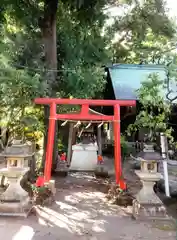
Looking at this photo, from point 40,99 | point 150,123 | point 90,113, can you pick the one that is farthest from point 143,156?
Answer: point 40,99

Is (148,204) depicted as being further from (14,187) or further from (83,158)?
(83,158)

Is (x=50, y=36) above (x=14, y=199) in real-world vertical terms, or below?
above

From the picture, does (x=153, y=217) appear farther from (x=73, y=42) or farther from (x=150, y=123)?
(x=73, y=42)

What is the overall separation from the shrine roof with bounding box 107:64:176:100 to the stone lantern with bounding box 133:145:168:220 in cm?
488

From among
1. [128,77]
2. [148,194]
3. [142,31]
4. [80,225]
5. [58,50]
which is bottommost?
[80,225]

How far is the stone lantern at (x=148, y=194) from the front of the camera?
5.14m

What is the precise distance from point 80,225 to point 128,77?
8877 mm

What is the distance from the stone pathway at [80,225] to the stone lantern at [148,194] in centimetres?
29

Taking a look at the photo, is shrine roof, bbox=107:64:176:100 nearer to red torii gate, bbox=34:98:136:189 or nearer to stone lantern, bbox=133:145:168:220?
red torii gate, bbox=34:98:136:189

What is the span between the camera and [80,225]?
479cm

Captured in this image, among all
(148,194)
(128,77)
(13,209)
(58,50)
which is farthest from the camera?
(128,77)

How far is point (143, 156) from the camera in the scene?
18.4 feet

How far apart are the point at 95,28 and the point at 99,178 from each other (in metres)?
5.38

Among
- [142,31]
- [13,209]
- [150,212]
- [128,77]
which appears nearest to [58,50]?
[142,31]
